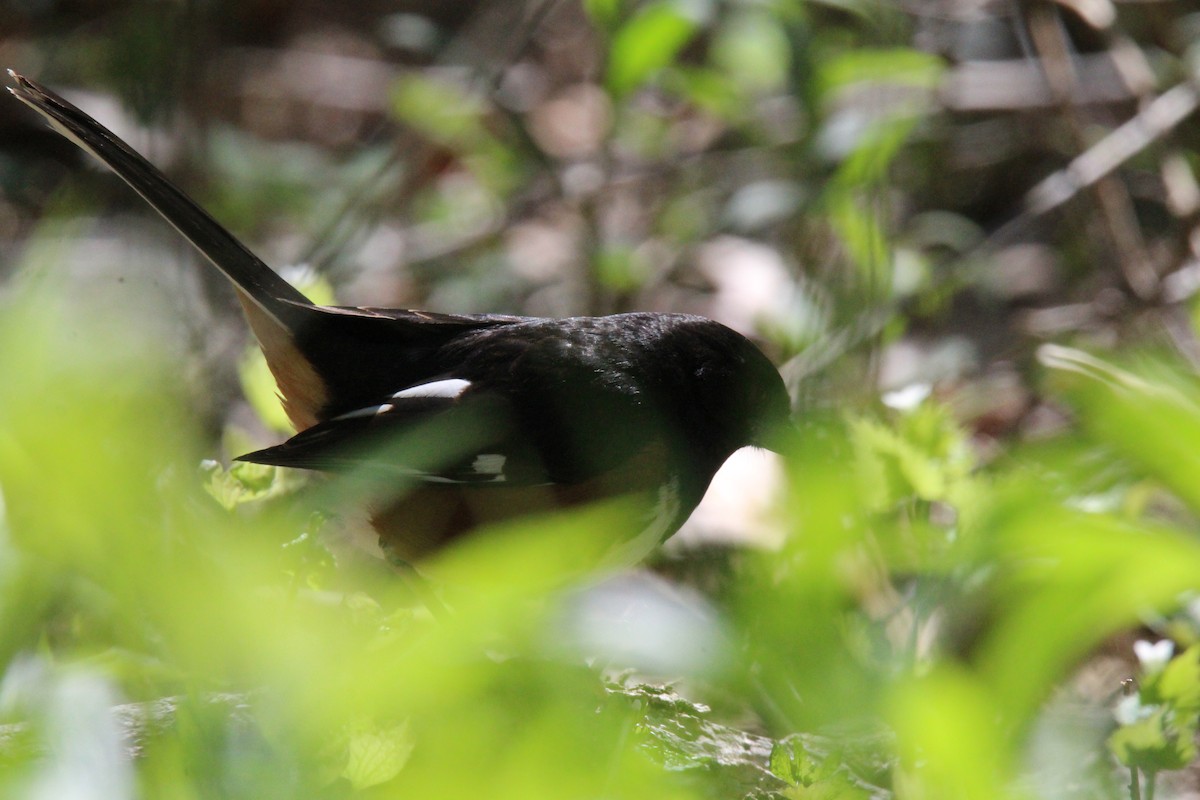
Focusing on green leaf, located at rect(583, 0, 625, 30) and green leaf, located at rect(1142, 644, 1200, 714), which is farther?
green leaf, located at rect(583, 0, 625, 30)

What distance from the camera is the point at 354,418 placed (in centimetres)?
237

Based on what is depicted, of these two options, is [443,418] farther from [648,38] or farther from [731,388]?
[648,38]

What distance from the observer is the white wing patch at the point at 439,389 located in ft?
7.97

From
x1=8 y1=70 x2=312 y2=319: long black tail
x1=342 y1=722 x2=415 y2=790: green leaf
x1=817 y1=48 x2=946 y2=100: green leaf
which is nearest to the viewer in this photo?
x1=342 y1=722 x2=415 y2=790: green leaf

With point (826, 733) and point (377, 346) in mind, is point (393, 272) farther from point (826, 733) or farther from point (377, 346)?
point (826, 733)

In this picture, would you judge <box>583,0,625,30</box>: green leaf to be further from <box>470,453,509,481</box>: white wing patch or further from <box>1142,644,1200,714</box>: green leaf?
<box>1142,644,1200,714</box>: green leaf

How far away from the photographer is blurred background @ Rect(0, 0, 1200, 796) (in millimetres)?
2221

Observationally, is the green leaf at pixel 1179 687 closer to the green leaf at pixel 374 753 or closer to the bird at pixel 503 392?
the green leaf at pixel 374 753

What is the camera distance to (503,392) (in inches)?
97.4

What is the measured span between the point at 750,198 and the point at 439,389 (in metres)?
2.42

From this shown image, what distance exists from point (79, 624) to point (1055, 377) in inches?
69.0

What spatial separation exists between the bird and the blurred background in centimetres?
14

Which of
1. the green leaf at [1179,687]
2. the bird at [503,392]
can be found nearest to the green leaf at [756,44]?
the bird at [503,392]

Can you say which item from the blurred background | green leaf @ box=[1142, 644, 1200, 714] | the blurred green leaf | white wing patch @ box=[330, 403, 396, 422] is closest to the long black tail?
the blurred background
